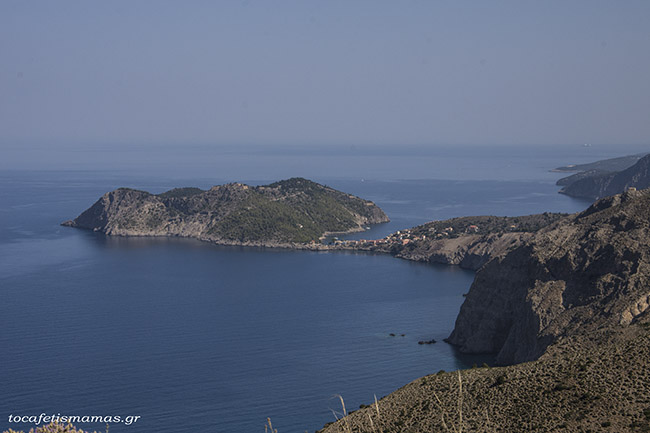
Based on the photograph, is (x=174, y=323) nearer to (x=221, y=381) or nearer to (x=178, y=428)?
(x=221, y=381)

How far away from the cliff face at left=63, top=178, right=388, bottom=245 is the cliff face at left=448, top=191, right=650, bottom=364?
71852mm

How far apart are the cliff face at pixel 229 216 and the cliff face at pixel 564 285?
2829 inches

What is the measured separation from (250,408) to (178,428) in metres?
5.83

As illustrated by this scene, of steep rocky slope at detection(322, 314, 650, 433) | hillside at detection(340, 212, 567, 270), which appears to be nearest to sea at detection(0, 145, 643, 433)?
hillside at detection(340, 212, 567, 270)

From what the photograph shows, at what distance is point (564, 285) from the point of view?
61625 mm

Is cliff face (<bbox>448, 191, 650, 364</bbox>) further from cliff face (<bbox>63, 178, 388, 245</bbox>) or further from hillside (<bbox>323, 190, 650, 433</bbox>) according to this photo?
cliff face (<bbox>63, 178, 388, 245</bbox>)

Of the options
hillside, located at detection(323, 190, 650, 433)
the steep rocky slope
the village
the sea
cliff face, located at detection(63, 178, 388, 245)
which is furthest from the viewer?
cliff face, located at detection(63, 178, 388, 245)

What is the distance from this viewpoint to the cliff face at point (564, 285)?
5641cm

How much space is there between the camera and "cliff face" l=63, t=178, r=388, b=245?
143m

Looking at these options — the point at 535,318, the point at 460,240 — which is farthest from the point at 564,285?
the point at 460,240

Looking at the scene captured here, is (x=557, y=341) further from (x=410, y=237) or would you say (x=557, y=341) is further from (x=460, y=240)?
(x=410, y=237)

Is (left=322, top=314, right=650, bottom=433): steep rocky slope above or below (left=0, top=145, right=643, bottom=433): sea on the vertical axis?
above

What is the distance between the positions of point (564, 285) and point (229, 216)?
95105 millimetres

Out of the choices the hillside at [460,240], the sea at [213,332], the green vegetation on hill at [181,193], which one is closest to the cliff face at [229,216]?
the green vegetation on hill at [181,193]
